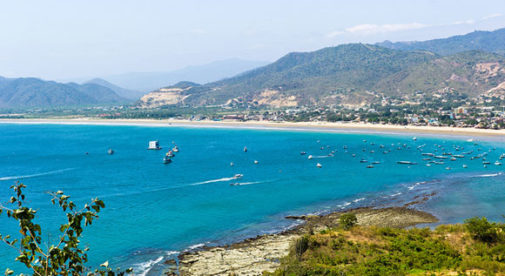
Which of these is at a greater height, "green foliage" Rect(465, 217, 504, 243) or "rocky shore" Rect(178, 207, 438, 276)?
"green foliage" Rect(465, 217, 504, 243)

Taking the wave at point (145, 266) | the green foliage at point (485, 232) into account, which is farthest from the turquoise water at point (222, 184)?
the green foliage at point (485, 232)

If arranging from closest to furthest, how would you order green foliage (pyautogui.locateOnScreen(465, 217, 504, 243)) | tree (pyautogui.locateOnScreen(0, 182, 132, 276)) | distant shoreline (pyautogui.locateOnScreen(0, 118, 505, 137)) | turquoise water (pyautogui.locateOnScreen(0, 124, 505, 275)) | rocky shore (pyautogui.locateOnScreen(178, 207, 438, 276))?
tree (pyautogui.locateOnScreen(0, 182, 132, 276))
rocky shore (pyautogui.locateOnScreen(178, 207, 438, 276))
green foliage (pyautogui.locateOnScreen(465, 217, 504, 243))
turquoise water (pyautogui.locateOnScreen(0, 124, 505, 275))
distant shoreline (pyautogui.locateOnScreen(0, 118, 505, 137))

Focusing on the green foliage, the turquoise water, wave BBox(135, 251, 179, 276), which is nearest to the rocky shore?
wave BBox(135, 251, 179, 276)

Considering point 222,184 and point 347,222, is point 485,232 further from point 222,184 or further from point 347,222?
point 222,184

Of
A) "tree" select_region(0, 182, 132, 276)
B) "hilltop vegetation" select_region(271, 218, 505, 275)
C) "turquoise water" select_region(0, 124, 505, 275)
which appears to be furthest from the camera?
"turquoise water" select_region(0, 124, 505, 275)

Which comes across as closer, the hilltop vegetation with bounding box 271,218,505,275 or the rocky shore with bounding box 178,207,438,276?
the hilltop vegetation with bounding box 271,218,505,275

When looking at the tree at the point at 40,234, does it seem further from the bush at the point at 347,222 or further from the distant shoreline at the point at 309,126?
the distant shoreline at the point at 309,126

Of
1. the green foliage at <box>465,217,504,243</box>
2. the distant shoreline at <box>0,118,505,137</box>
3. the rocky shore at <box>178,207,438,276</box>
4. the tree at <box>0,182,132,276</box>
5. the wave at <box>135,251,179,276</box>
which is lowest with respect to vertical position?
the wave at <box>135,251,179,276</box>

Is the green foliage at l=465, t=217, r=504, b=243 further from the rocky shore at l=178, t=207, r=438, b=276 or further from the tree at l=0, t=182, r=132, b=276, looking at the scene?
the tree at l=0, t=182, r=132, b=276
